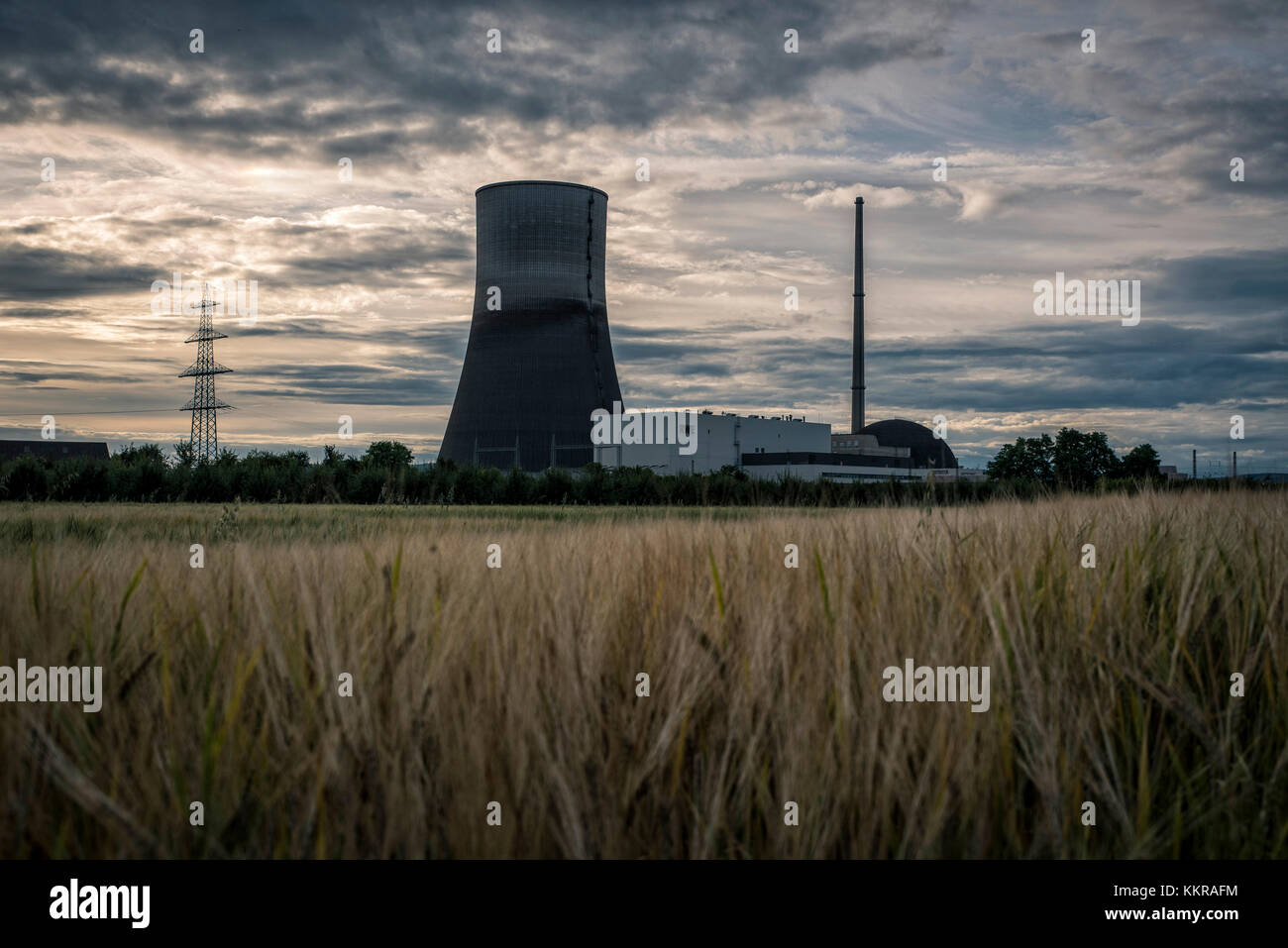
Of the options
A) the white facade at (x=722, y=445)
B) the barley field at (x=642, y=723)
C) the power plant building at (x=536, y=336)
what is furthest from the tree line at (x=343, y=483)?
the white facade at (x=722, y=445)

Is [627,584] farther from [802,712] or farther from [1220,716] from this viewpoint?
[1220,716]

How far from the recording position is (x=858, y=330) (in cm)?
4719

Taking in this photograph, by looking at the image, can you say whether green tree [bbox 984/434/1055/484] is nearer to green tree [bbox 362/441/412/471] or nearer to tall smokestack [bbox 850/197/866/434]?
tall smokestack [bbox 850/197/866/434]

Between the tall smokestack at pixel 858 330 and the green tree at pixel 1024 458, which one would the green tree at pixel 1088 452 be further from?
the tall smokestack at pixel 858 330

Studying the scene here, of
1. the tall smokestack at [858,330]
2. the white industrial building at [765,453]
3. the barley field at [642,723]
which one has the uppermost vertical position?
the tall smokestack at [858,330]

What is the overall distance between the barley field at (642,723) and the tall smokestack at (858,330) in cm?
4508

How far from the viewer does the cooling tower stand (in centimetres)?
3069

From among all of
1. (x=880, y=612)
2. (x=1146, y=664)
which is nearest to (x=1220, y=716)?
(x=1146, y=664)

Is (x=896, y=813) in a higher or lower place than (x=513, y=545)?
lower

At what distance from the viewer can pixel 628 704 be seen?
1.75m

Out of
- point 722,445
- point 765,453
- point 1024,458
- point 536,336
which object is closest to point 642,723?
point 536,336

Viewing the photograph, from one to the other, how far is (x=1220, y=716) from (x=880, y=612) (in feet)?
2.50

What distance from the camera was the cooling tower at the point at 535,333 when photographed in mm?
30688

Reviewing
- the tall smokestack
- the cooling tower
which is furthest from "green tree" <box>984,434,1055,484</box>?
the cooling tower
